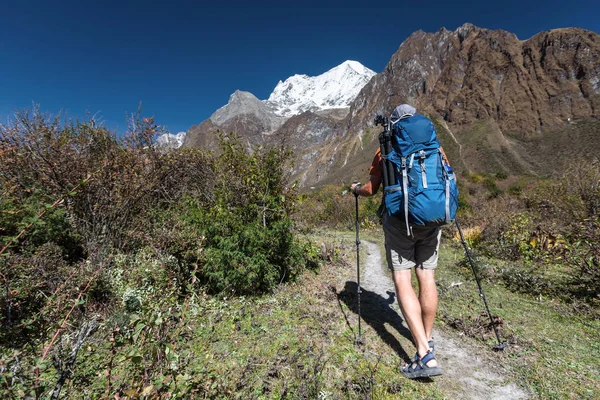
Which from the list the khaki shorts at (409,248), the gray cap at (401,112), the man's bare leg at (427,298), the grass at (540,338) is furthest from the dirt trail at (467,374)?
the gray cap at (401,112)

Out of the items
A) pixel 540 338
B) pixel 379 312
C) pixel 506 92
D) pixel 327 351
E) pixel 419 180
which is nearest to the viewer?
pixel 419 180

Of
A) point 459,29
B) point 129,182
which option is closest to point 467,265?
point 129,182

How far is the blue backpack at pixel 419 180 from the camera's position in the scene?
237 cm

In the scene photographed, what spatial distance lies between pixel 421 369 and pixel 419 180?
169cm

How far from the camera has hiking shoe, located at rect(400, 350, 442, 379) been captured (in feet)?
7.94

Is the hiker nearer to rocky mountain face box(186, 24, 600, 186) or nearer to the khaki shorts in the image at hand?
the khaki shorts

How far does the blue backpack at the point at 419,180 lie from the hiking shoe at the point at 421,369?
1170 millimetres

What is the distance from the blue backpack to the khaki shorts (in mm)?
236

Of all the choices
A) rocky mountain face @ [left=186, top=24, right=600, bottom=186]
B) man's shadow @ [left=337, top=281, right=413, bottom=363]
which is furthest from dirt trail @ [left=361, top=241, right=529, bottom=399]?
rocky mountain face @ [left=186, top=24, right=600, bottom=186]

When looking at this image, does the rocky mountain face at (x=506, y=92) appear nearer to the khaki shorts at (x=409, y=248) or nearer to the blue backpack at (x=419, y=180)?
the khaki shorts at (x=409, y=248)

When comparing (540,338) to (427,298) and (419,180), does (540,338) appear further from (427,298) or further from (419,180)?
(419,180)

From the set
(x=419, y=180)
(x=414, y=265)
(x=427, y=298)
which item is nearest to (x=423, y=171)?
(x=419, y=180)

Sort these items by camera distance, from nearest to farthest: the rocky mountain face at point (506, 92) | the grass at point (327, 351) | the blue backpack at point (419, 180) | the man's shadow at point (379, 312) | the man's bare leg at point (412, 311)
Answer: the grass at point (327, 351), the blue backpack at point (419, 180), the man's bare leg at point (412, 311), the man's shadow at point (379, 312), the rocky mountain face at point (506, 92)

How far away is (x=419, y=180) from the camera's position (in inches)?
94.2
